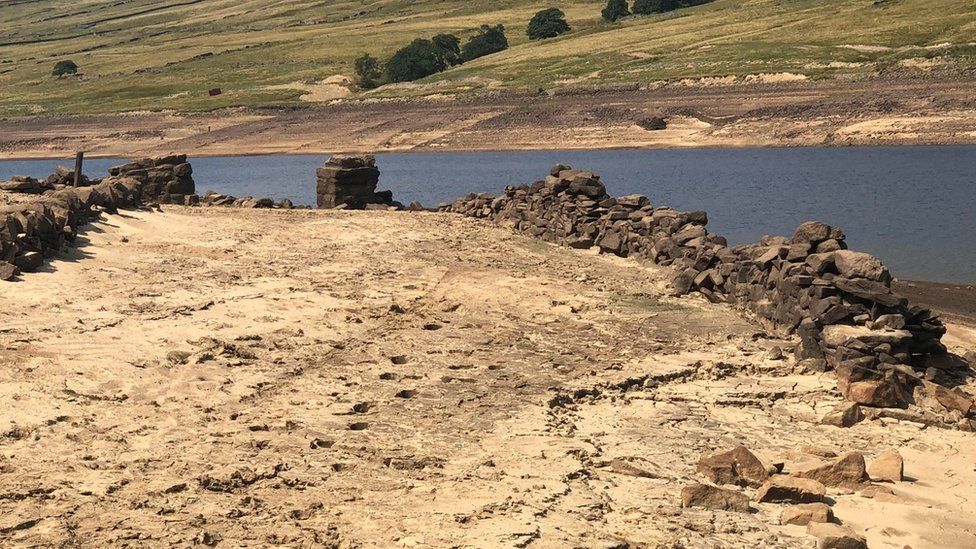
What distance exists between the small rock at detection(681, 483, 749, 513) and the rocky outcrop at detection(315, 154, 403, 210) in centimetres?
2140

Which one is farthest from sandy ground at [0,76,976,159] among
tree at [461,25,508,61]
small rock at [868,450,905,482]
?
small rock at [868,450,905,482]

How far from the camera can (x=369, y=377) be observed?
13922 mm

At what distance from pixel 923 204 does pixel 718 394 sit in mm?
22008

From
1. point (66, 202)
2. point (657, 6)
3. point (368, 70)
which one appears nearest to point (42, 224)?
point (66, 202)

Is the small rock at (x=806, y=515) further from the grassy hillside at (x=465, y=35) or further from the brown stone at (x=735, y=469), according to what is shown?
the grassy hillside at (x=465, y=35)

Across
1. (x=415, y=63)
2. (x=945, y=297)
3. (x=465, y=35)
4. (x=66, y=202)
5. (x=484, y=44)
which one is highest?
(x=66, y=202)

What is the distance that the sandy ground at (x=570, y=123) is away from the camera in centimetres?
5066

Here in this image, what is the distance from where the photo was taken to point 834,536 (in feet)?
31.6

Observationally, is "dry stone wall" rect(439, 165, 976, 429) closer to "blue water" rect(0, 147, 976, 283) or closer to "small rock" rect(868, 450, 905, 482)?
"small rock" rect(868, 450, 905, 482)

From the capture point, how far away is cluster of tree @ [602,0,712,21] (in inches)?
4134

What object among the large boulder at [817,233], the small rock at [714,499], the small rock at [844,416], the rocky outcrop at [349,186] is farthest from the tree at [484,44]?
the small rock at [714,499]

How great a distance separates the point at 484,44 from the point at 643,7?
16.0 metres

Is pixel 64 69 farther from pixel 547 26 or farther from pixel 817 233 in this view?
pixel 817 233

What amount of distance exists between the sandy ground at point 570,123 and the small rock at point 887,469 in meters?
37.6
